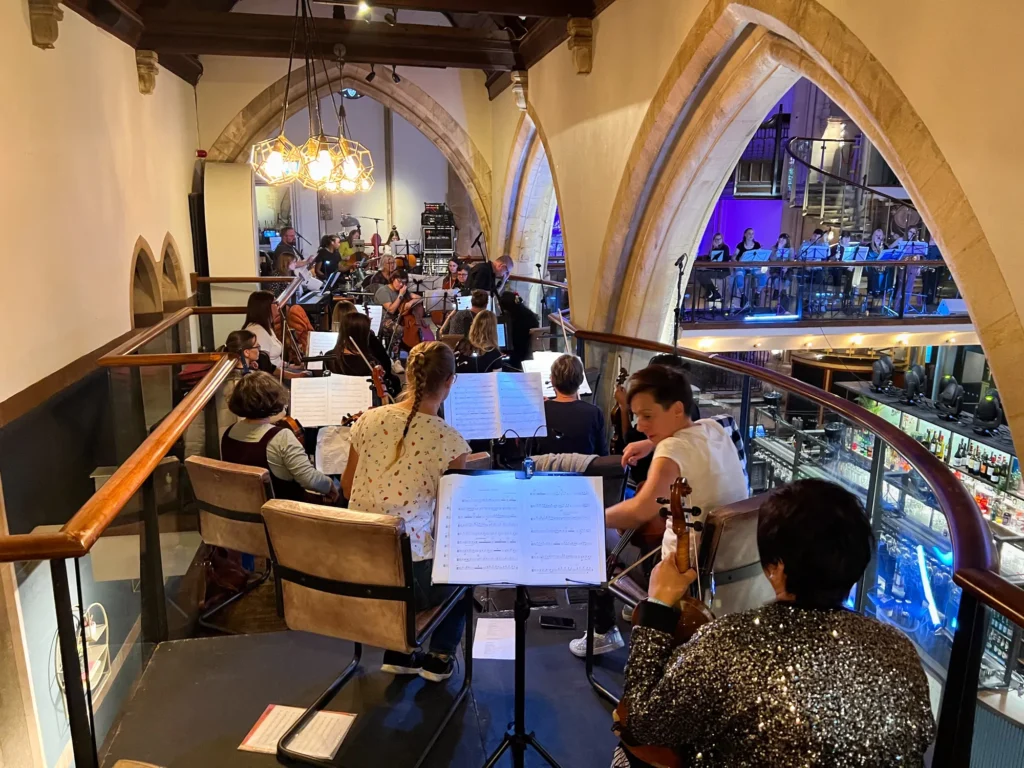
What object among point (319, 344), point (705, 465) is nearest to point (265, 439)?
point (705, 465)

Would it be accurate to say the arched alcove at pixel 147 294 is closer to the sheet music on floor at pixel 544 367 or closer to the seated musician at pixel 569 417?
the sheet music on floor at pixel 544 367

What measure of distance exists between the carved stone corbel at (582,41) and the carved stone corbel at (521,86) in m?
2.08

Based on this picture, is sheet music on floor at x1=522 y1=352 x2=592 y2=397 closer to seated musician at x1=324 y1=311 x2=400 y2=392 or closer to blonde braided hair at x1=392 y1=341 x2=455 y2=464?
seated musician at x1=324 y1=311 x2=400 y2=392

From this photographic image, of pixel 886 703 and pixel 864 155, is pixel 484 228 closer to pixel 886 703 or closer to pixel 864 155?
pixel 864 155

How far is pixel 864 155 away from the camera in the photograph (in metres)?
15.0

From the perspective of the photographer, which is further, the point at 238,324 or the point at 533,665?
the point at 238,324

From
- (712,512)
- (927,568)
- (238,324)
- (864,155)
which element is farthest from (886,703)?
(864,155)

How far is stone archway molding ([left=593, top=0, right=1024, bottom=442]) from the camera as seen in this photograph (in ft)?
8.29

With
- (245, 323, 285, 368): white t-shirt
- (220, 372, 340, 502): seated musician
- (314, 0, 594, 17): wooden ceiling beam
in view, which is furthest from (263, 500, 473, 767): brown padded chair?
(314, 0, 594, 17): wooden ceiling beam

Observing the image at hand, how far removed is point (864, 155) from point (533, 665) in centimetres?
1511

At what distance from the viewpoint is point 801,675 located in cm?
124

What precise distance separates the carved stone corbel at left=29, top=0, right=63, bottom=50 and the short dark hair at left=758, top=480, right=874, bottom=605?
211 inches

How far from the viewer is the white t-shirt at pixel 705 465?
233 centimetres

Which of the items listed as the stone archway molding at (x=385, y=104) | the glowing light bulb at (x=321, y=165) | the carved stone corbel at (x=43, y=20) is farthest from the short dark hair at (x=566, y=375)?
the stone archway molding at (x=385, y=104)
